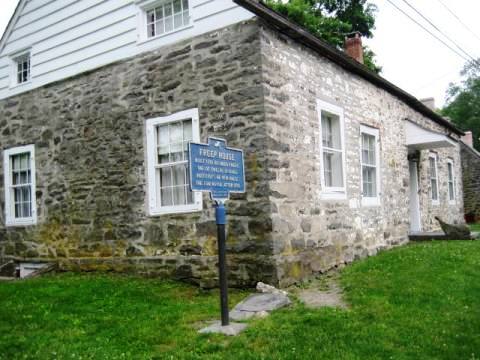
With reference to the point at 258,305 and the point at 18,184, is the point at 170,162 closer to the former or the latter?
the point at 258,305

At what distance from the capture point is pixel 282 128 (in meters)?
8.22

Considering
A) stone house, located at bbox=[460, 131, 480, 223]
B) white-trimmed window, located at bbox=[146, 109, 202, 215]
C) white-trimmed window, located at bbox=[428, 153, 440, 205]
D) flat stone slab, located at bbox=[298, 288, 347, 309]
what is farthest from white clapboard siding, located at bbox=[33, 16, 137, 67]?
stone house, located at bbox=[460, 131, 480, 223]

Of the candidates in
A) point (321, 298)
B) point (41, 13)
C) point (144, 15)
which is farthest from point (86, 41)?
point (321, 298)

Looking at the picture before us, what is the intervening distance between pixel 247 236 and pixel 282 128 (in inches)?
75.1

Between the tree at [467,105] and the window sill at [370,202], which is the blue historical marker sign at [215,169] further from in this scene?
the tree at [467,105]

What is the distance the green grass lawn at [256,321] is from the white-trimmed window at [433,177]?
819 cm

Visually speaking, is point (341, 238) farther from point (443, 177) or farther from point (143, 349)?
point (443, 177)

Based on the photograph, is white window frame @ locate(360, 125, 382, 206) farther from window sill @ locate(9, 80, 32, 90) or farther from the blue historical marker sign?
window sill @ locate(9, 80, 32, 90)

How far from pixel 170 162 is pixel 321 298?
377 centimetres

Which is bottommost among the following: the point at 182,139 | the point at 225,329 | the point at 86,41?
the point at 225,329

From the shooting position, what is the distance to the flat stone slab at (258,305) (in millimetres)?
6227

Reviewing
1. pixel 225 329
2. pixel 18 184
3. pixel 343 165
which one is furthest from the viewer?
pixel 18 184

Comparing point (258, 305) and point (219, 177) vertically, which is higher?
point (219, 177)

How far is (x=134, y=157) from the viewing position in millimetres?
9469
